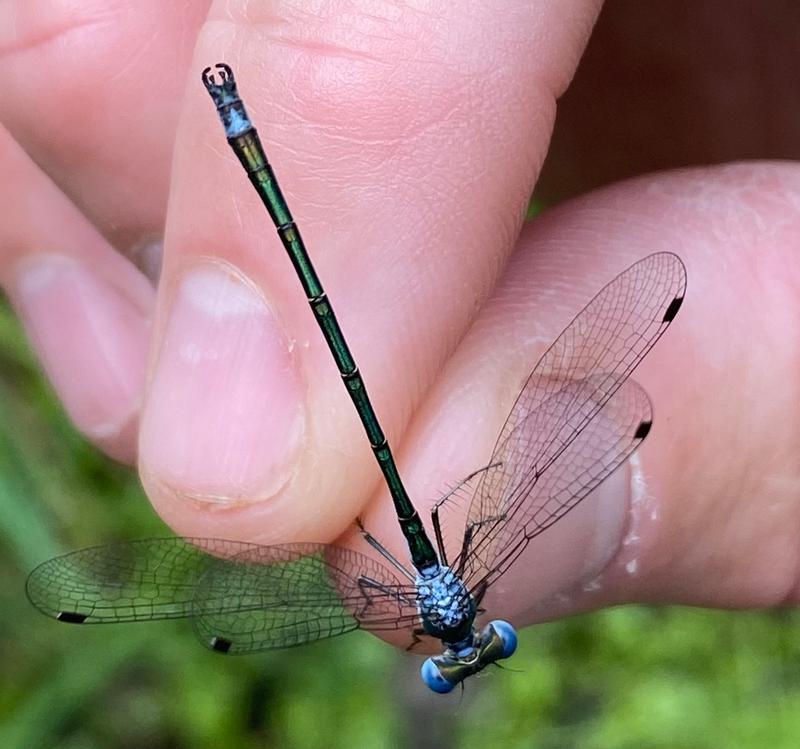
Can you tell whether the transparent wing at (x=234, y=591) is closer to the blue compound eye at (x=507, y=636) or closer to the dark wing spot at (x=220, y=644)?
the dark wing spot at (x=220, y=644)

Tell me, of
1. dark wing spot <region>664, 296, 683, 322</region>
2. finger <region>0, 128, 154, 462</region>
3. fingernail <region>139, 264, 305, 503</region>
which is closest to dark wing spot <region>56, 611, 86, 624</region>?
fingernail <region>139, 264, 305, 503</region>

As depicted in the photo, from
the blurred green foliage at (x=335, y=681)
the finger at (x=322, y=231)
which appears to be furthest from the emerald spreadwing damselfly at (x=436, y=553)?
the blurred green foliage at (x=335, y=681)

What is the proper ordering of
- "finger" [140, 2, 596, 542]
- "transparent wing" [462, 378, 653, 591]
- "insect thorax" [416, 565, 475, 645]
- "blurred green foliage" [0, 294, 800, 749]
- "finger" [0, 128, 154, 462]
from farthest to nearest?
"blurred green foliage" [0, 294, 800, 749], "finger" [0, 128, 154, 462], "insect thorax" [416, 565, 475, 645], "transparent wing" [462, 378, 653, 591], "finger" [140, 2, 596, 542]

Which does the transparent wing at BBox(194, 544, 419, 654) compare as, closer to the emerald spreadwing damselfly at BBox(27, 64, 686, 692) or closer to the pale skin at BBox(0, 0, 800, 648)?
the emerald spreadwing damselfly at BBox(27, 64, 686, 692)

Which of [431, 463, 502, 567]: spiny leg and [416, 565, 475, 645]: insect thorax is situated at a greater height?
[431, 463, 502, 567]: spiny leg

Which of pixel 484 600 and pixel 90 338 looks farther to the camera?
pixel 90 338

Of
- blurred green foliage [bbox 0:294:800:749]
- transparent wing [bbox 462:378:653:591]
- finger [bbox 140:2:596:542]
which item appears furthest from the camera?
blurred green foliage [bbox 0:294:800:749]

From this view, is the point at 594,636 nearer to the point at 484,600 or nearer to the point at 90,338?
the point at 484,600

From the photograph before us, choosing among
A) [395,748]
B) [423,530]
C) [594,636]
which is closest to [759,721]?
[594,636]
